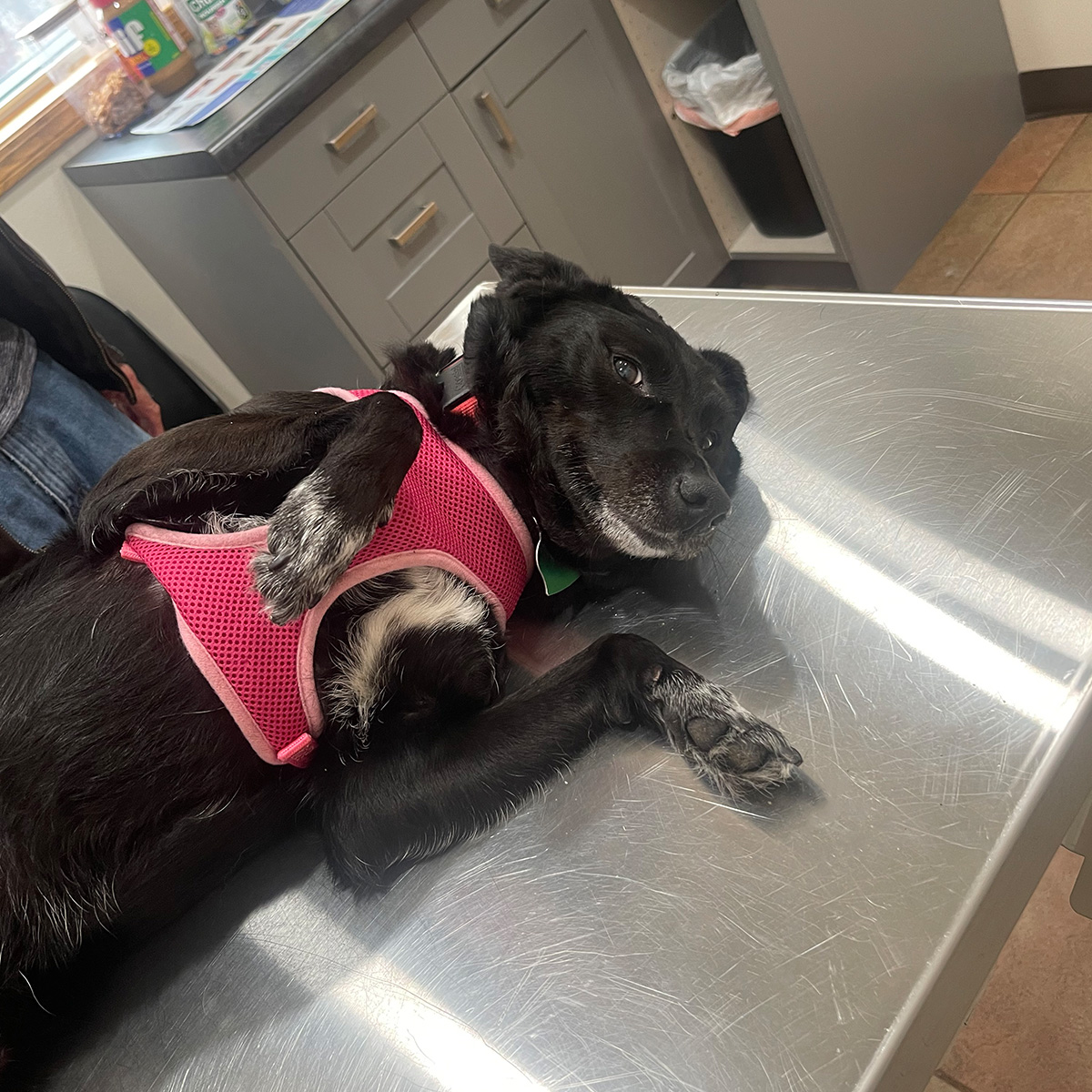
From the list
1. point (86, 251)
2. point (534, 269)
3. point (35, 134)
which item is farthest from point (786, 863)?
point (35, 134)

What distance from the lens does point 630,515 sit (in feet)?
3.74

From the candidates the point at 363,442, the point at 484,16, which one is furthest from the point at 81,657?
the point at 484,16

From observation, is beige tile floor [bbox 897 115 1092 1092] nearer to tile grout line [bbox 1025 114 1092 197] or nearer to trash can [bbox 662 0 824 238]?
tile grout line [bbox 1025 114 1092 197]

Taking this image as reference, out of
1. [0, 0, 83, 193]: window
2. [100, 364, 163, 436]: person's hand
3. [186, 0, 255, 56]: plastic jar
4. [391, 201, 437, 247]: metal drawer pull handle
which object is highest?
[0, 0, 83, 193]: window

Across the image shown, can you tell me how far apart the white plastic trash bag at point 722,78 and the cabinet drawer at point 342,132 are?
2.77ft

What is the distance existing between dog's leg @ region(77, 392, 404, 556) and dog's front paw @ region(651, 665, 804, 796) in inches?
18.4

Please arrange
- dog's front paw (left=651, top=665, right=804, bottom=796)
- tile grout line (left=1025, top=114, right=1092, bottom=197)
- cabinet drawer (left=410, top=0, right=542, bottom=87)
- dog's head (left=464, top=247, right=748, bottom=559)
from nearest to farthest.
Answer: dog's front paw (left=651, top=665, right=804, bottom=796)
dog's head (left=464, top=247, right=748, bottom=559)
cabinet drawer (left=410, top=0, right=542, bottom=87)
tile grout line (left=1025, top=114, right=1092, bottom=197)

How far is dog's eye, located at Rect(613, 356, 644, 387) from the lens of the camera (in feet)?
4.02

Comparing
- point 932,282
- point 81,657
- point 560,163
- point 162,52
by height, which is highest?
point 162,52

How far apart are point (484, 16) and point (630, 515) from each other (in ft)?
6.48

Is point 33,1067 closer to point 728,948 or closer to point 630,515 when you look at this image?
point 728,948

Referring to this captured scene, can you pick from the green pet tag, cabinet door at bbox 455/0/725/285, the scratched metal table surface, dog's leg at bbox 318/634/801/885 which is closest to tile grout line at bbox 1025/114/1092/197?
cabinet door at bbox 455/0/725/285

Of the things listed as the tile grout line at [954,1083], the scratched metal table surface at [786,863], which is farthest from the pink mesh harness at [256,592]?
the tile grout line at [954,1083]

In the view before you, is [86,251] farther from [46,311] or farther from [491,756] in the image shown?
[491,756]
